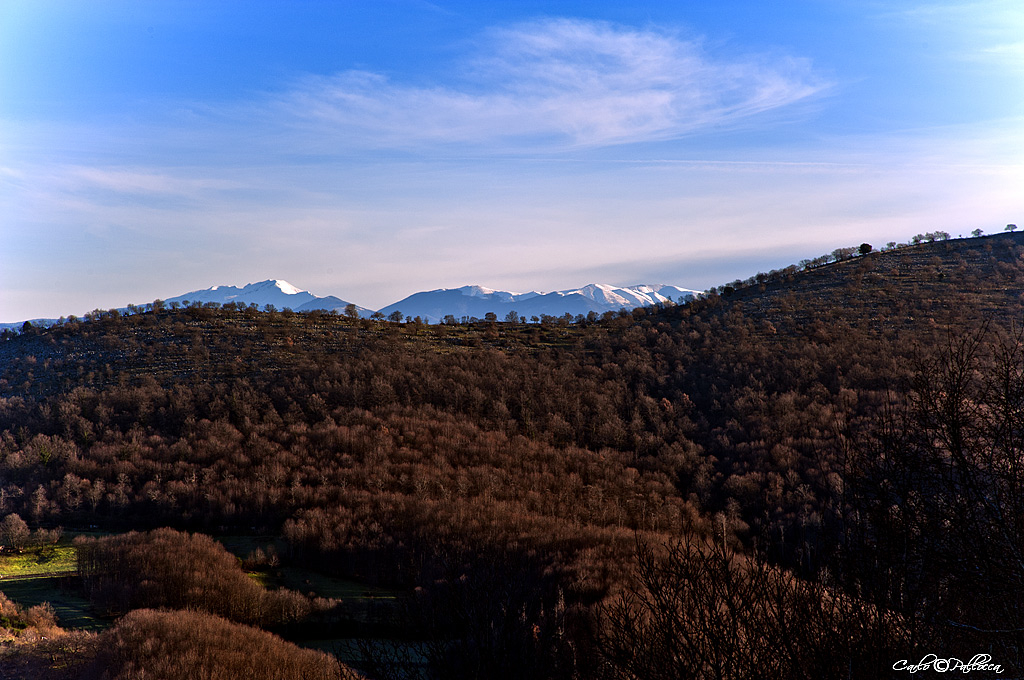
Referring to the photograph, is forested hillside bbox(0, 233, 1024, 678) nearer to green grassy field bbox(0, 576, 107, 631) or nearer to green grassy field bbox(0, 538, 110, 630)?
green grassy field bbox(0, 576, 107, 631)

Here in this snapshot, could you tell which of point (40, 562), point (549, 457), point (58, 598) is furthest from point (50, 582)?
point (549, 457)

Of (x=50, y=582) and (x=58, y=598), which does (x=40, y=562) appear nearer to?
(x=50, y=582)

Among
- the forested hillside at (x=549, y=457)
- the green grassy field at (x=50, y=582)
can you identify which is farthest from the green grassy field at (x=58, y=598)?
the forested hillside at (x=549, y=457)

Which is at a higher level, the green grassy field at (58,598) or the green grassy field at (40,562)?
the green grassy field at (40,562)

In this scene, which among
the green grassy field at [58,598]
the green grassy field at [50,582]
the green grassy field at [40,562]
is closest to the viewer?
the green grassy field at [58,598]

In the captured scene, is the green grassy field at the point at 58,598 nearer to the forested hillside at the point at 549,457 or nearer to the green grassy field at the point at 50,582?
the green grassy field at the point at 50,582

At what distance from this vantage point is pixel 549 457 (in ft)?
166

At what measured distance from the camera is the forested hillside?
445 inches

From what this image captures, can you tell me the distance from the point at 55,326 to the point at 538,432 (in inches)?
2636

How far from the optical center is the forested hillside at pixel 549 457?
Result: 37.1 feet

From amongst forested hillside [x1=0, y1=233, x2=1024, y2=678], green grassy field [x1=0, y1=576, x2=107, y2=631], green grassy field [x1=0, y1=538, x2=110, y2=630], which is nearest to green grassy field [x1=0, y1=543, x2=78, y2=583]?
green grassy field [x1=0, y1=538, x2=110, y2=630]

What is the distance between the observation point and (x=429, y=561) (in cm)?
3525

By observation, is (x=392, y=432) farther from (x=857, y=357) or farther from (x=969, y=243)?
(x=969, y=243)

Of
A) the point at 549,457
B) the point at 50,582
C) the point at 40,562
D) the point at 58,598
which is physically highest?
the point at 549,457
